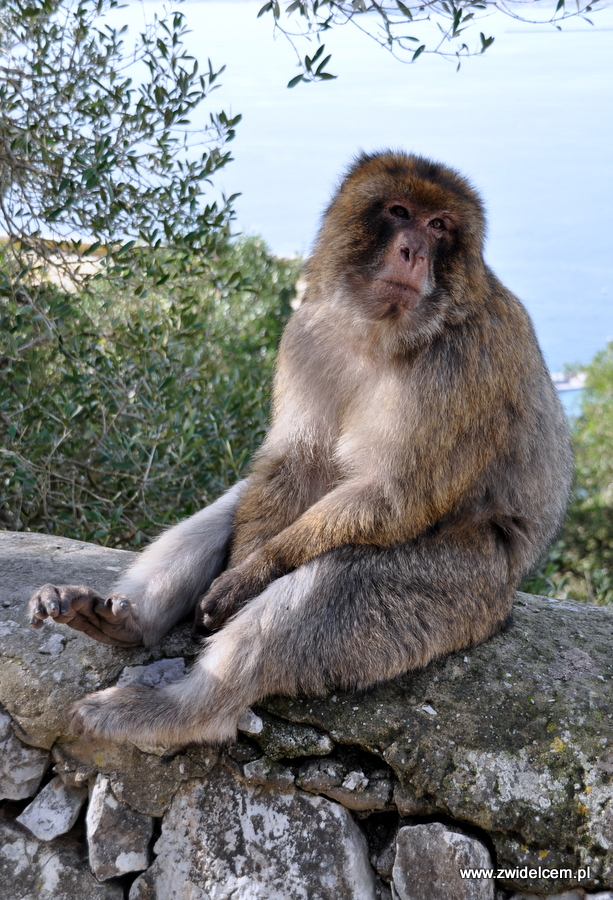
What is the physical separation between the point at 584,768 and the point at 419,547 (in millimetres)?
748

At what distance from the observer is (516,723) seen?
242cm

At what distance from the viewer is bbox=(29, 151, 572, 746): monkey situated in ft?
7.74

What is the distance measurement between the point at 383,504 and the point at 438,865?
0.99 m

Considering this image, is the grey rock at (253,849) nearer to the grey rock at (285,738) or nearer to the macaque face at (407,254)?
the grey rock at (285,738)

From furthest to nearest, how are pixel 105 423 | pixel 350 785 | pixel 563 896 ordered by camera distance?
pixel 105 423, pixel 350 785, pixel 563 896

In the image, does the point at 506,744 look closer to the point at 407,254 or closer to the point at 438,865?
the point at 438,865

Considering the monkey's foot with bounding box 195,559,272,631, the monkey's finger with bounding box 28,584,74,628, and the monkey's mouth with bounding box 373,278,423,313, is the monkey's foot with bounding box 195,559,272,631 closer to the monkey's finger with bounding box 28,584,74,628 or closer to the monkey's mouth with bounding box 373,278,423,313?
the monkey's finger with bounding box 28,584,74,628

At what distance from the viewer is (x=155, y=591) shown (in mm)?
2715

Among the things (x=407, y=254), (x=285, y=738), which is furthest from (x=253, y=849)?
(x=407, y=254)

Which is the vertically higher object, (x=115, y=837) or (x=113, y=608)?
(x=113, y=608)

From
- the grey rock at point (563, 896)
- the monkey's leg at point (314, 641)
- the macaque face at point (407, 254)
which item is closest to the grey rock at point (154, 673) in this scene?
the monkey's leg at point (314, 641)

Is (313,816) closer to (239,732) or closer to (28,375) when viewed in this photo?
(239,732)

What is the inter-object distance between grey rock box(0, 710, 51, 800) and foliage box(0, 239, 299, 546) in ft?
A: 4.82

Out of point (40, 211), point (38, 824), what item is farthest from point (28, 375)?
point (38, 824)
